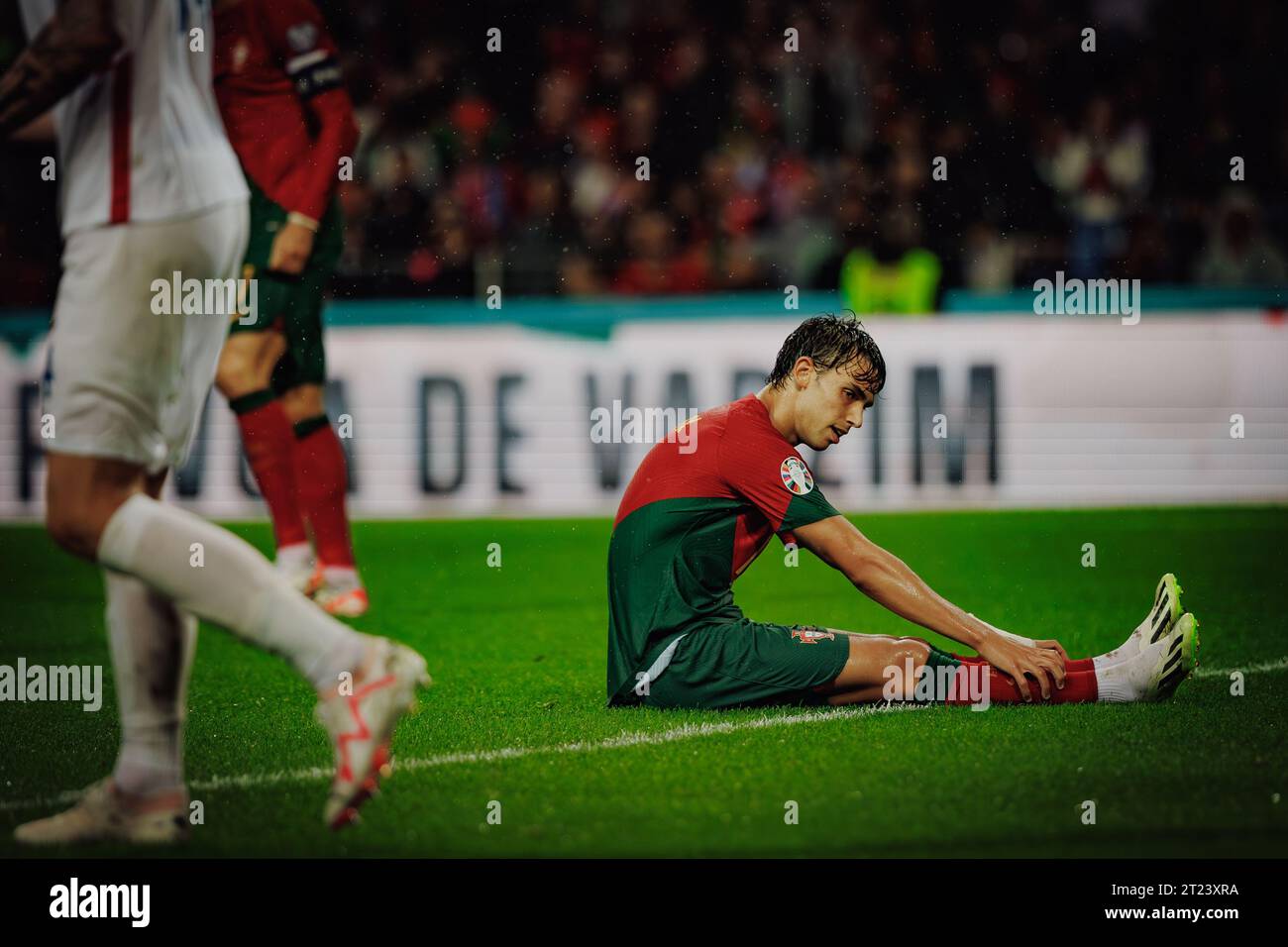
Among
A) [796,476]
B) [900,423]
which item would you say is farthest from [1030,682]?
[900,423]

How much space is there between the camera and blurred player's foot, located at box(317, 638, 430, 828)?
3.04 metres

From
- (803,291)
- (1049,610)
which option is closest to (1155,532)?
(1049,610)

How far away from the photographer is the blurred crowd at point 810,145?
11.5 m

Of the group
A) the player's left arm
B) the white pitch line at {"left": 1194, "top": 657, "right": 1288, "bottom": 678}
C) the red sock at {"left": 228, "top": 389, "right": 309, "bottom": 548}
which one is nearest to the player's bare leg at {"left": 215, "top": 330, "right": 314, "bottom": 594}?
the red sock at {"left": 228, "top": 389, "right": 309, "bottom": 548}

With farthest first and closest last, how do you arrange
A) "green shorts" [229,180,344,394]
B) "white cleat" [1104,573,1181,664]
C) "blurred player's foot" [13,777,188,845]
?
"green shorts" [229,180,344,394] < "white cleat" [1104,573,1181,664] < "blurred player's foot" [13,777,188,845]

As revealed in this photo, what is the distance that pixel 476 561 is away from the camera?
8.23 meters

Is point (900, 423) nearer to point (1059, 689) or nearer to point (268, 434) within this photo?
point (268, 434)

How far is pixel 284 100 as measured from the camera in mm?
6598

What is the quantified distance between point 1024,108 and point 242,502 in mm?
6692

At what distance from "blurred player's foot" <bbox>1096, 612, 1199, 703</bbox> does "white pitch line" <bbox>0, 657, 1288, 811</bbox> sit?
514 mm

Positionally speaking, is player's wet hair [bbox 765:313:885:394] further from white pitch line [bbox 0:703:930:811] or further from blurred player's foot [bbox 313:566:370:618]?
blurred player's foot [bbox 313:566:370:618]

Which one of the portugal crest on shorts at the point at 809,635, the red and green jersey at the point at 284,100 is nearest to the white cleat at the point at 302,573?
the red and green jersey at the point at 284,100

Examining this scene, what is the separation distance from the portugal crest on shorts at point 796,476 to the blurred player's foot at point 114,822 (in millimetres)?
1796

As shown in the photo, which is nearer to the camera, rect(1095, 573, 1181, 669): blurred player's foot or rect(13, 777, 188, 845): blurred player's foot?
rect(13, 777, 188, 845): blurred player's foot
